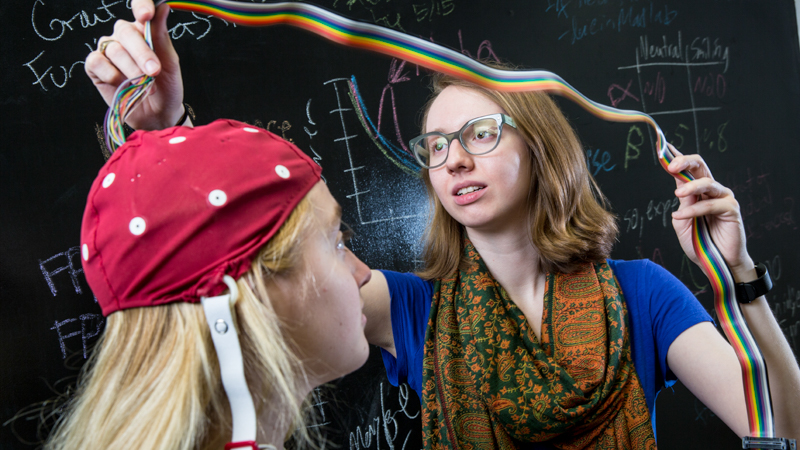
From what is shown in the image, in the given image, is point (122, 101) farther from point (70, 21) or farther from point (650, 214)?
point (650, 214)

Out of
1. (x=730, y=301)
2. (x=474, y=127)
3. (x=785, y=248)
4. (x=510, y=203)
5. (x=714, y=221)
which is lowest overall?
(x=785, y=248)

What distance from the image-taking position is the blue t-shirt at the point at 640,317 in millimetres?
1196

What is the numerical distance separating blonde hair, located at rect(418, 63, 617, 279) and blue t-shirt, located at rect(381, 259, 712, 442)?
0.29ft

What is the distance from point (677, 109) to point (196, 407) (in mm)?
2418

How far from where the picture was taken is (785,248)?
2477 millimetres

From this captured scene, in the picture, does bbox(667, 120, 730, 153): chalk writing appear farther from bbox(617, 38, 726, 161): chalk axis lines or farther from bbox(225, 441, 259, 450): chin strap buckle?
bbox(225, 441, 259, 450): chin strap buckle

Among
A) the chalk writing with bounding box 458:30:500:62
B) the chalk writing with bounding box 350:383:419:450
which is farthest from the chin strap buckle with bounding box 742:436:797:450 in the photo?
the chalk writing with bounding box 458:30:500:62

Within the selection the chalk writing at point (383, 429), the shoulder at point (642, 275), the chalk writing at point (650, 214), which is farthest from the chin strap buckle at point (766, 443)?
the chalk writing at point (650, 214)

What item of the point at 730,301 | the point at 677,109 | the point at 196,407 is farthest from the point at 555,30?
the point at 196,407

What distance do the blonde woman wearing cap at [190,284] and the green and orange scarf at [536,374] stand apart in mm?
647

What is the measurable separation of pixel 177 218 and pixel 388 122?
134cm

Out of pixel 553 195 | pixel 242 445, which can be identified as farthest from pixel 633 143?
pixel 242 445

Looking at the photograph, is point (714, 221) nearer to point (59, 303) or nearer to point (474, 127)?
point (474, 127)

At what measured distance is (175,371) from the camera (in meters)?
0.55
